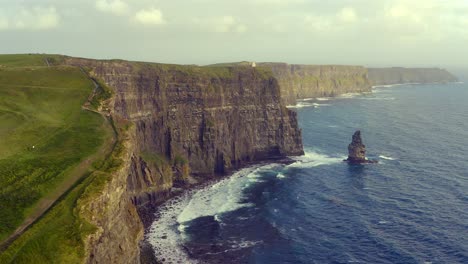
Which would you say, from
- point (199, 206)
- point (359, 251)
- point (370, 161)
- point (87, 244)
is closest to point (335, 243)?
point (359, 251)

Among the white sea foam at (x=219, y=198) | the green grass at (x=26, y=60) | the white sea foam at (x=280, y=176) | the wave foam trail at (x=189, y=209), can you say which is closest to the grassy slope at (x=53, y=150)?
the green grass at (x=26, y=60)

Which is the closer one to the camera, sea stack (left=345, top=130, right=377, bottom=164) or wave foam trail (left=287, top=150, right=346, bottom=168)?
sea stack (left=345, top=130, right=377, bottom=164)

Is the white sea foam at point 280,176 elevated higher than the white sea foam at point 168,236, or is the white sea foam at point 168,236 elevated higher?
the white sea foam at point 280,176

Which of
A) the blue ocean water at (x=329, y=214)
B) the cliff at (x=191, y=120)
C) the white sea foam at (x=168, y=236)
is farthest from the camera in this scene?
the cliff at (x=191, y=120)

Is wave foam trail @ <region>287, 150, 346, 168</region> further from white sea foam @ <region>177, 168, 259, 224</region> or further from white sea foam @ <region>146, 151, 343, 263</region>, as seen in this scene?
white sea foam @ <region>177, 168, 259, 224</region>

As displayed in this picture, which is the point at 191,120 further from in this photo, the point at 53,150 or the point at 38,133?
the point at 53,150

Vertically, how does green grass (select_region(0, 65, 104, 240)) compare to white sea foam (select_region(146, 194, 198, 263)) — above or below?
above

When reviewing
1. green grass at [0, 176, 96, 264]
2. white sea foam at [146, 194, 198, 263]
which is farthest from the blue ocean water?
green grass at [0, 176, 96, 264]

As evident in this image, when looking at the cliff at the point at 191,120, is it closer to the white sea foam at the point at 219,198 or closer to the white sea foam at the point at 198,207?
the white sea foam at the point at 198,207
